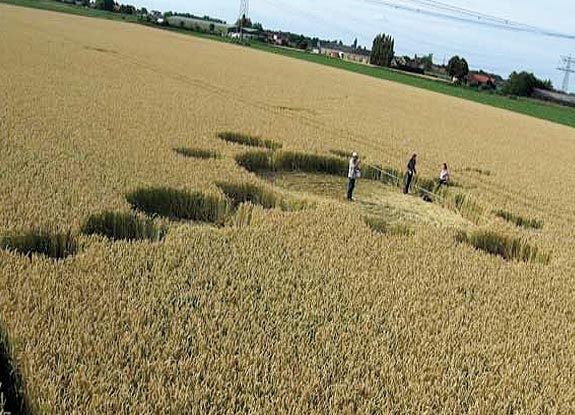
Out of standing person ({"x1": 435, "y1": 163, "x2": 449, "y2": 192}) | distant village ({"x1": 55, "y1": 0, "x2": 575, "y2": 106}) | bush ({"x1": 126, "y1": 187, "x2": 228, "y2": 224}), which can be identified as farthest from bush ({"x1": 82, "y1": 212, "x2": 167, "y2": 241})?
distant village ({"x1": 55, "y1": 0, "x2": 575, "y2": 106})

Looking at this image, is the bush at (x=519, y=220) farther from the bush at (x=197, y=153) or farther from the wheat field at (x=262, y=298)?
the bush at (x=197, y=153)

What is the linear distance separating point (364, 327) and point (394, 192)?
902 cm

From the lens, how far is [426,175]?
1572 cm

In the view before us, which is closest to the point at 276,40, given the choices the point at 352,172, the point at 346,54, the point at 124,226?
Result: the point at 346,54

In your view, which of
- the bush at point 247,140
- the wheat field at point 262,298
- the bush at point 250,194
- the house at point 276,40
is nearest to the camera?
the wheat field at point 262,298

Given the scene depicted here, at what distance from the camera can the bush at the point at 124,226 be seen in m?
8.06

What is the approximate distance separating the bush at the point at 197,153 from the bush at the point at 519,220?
6.78 metres

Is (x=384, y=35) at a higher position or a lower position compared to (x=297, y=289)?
higher

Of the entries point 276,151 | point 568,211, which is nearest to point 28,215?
point 276,151

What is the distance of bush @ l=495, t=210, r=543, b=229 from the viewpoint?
12.4 metres

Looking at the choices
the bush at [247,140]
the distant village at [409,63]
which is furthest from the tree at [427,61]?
the bush at [247,140]

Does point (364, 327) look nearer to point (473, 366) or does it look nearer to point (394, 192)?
point (473, 366)

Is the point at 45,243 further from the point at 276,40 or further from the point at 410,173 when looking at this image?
the point at 276,40

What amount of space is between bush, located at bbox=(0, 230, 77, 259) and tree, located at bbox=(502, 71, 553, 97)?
3844 inches
